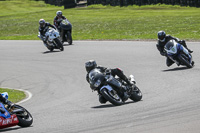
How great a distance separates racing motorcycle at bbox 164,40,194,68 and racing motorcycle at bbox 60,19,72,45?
11.4 meters

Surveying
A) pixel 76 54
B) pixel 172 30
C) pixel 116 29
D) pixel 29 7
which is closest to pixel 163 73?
pixel 76 54

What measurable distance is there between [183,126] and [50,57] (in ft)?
55.3

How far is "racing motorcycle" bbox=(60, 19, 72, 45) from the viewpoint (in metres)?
28.7

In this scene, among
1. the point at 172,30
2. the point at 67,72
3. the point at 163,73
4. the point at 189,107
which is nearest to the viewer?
the point at 189,107

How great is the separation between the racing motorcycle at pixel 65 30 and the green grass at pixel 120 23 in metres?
3.32

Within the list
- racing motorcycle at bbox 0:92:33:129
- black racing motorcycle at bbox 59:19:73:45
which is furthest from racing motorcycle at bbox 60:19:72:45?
racing motorcycle at bbox 0:92:33:129

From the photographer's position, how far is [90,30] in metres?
39.1

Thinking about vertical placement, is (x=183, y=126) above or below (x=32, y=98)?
above

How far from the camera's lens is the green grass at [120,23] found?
33406mm

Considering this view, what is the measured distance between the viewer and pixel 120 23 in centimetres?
4234

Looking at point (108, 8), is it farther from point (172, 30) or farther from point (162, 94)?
point (162, 94)

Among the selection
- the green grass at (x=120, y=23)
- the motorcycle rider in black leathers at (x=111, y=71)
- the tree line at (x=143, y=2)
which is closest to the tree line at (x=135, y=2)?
the tree line at (x=143, y=2)

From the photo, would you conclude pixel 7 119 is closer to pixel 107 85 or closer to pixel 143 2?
pixel 107 85

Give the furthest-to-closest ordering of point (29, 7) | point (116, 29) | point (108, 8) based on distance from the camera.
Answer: point (29, 7)
point (108, 8)
point (116, 29)
